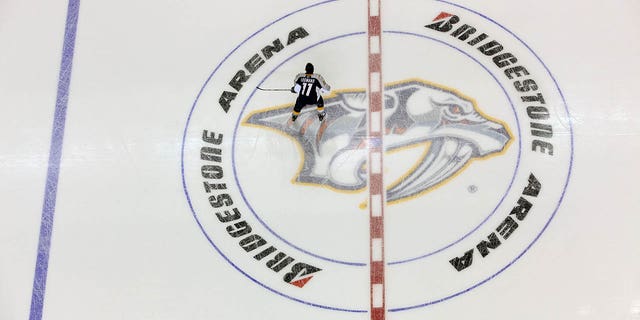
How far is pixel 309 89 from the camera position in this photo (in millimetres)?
3922

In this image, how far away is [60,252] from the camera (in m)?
4.00

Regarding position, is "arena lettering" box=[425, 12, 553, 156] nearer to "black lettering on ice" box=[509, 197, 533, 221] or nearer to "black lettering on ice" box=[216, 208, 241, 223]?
"black lettering on ice" box=[509, 197, 533, 221]

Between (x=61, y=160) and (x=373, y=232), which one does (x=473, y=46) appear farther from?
(x=61, y=160)

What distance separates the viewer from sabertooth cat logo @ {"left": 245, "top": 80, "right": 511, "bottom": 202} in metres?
3.88

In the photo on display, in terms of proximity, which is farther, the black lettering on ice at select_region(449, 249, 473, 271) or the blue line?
the blue line

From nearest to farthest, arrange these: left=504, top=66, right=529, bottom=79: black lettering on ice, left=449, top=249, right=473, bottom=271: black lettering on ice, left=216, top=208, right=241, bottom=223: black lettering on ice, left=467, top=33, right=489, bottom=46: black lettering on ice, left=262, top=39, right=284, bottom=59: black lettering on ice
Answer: left=449, top=249, right=473, bottom=271: black lettering on ice
left=216, top=208, right=241, bottom=223: black lettering on ice
left=504, top=66, right=529, bottom=79: black lettering on ice
left=467, top=33, right=489, bottom=46: black lettering on ice
left=262, top=39, right=284, bottom=59: black lettering on ice

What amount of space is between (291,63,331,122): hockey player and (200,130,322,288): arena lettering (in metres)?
0.52

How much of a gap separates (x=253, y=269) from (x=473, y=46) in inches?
72.0

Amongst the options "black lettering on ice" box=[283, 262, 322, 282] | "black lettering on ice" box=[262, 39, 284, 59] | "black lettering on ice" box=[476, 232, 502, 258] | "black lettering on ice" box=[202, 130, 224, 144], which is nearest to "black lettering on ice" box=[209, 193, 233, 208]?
"black lettering on ice" box=[202, 130, 224, 144]

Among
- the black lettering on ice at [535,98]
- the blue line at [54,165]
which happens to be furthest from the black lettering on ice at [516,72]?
the blue line at [54,165]

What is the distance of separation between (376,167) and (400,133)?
247 millimetres

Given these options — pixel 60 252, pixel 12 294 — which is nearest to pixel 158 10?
pixel 60 252

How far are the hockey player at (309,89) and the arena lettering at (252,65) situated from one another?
0.34m

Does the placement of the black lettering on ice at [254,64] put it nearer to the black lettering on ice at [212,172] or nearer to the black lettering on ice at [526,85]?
the black lettering on ice at [212,172]
